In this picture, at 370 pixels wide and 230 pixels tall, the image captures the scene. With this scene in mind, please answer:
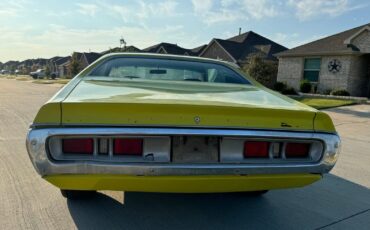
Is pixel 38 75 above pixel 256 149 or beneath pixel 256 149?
beneath

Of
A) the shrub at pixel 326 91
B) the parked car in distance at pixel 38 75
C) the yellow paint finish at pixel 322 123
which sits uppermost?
the yellow paint finish at pixel 322 123

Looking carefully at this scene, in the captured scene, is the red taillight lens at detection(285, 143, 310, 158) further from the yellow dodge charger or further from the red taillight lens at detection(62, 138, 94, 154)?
the red taillight lens at detection(62, 138, 94, 154)

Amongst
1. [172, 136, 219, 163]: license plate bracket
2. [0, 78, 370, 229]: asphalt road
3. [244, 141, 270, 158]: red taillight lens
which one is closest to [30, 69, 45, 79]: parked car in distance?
[0, 78, 370, 229]: asphalt road

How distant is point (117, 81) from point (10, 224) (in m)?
1.49

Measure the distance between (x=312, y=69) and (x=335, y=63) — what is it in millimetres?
1853

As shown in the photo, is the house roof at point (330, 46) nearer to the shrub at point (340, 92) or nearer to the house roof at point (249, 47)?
the shrub at point (340, 92)

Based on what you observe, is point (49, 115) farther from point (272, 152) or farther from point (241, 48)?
point (241, 48)

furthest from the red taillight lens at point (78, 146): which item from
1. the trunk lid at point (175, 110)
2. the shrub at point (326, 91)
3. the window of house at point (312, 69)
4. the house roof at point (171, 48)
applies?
the house roof at point (171, 48)

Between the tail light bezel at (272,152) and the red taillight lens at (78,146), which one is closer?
the red taillight lens at (78,146)

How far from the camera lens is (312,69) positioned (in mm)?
22531

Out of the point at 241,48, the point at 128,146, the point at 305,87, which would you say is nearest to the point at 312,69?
the point at 305,87

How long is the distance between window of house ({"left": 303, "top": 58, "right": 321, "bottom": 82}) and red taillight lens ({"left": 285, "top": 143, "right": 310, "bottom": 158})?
21.4m

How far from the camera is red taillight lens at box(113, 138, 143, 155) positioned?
7.05 feet

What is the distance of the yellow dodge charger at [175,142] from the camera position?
6.76 ft
